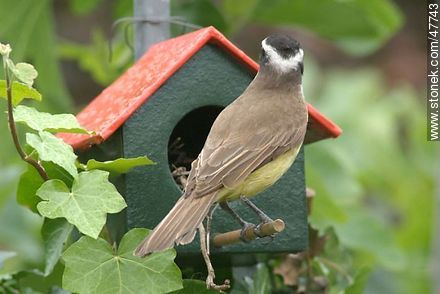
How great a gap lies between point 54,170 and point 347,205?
2.77 metres

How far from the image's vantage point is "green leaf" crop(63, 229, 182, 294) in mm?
3346

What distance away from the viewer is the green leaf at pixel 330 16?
224 inches

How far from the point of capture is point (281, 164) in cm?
383

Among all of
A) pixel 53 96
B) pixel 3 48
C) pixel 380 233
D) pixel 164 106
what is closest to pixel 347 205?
pixel 380 233

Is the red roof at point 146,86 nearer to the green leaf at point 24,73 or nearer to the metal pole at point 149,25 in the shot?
the metal pole at point 149,25

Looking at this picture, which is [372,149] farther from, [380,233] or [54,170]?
[54,170]

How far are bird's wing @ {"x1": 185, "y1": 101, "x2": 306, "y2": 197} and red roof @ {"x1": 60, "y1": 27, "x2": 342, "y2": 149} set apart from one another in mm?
323

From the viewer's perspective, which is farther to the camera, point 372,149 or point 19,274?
point 372,149

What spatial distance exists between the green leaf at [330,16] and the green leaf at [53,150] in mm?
→ 2520

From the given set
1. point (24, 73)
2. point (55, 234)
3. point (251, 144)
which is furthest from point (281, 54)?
point (24, 73)

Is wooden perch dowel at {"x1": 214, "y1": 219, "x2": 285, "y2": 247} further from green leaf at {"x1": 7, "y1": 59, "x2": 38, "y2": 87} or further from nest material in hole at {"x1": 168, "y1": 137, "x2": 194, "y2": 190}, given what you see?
green leaf at {"x1": 7, "y1": 59, "x2": 38, "y2": 87}

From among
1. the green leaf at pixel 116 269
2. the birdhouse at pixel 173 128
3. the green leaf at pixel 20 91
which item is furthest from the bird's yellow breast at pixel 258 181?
the green leaf at pixel 20 91

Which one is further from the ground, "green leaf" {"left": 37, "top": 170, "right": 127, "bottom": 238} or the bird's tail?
"green leaf" {"left": 37, "top": 170, "right": 127, "bottom": 238}

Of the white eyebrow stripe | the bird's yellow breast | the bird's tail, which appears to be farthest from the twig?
the white eyebrow stripe
